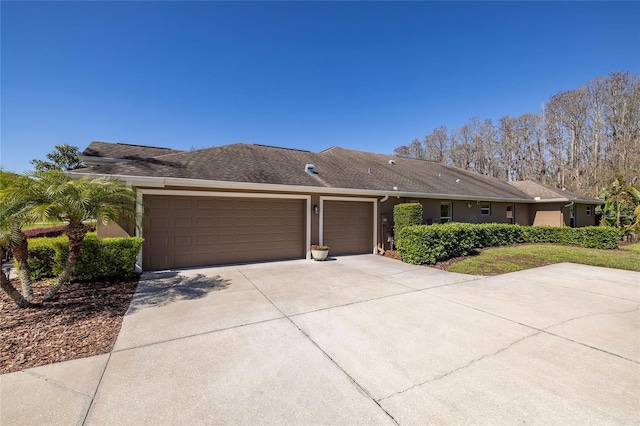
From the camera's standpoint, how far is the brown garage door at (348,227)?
10.5 metres

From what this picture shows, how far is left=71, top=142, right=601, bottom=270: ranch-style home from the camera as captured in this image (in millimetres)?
7789

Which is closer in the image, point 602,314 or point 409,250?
point 602,314

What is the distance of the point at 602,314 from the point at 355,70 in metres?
13.4

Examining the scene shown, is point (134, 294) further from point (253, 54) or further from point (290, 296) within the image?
point (253, 54)

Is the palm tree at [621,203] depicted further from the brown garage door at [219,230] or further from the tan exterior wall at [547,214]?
the brown garage door at [219,230]

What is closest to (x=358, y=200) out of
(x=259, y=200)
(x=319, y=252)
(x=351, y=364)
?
(x=319, y=252)

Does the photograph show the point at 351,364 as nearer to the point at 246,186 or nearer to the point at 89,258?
the point at 89,258

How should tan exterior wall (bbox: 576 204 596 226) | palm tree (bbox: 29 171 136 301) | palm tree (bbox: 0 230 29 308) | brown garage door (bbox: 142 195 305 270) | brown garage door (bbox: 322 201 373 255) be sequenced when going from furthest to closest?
tan exterior wall (bbox: 576 204 596 226) < brown garage door (bbox: 322 201 373 255) < brown garage door (bbox: 142 195 305 270) < palm tree (bbox: 29 171 136 301) < palm tree (bbox: 0 230 29 308)

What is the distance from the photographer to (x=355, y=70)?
13898 mm

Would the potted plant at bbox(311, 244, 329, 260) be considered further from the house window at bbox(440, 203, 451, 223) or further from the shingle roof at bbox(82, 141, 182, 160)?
the shingle roof at bbox(82, 141, 182, 160)

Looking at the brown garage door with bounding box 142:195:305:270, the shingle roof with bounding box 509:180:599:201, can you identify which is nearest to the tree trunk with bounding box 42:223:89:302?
the brown garage door with bounding box 142:195:305:270

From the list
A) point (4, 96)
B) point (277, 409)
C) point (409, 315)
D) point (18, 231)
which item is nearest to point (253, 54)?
point (4, 96)

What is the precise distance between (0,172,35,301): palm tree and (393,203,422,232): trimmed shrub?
32.6 ft

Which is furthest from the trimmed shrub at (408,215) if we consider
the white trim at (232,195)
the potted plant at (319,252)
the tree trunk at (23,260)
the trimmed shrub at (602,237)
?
the tree trunk at (23,260)
